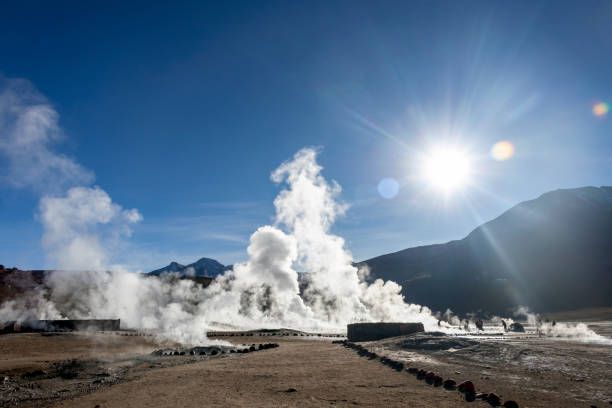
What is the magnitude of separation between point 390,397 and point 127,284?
3158 inches

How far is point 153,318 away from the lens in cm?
7325

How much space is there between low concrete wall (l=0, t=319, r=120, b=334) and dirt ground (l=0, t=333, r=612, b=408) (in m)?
22.7

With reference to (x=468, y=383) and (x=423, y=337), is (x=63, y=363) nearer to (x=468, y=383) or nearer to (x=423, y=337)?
(x=468, y=383)

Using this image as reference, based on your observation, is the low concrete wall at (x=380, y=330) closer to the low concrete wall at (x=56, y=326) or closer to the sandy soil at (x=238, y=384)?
the sandy soil at (x=238, y=384)

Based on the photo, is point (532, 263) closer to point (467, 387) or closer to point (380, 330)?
point (380, 330)

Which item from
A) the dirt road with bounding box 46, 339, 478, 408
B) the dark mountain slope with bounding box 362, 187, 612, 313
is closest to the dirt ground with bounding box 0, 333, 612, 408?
the dirt road with bounding box 46, 339, 478, 408

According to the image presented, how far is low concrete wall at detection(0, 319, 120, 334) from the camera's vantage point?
164ft

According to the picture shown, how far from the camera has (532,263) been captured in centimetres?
13862

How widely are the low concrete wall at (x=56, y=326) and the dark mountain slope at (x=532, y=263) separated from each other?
91.3 metres

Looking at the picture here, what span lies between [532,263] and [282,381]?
139 metres

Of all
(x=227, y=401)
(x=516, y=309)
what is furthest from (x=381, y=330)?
(x=516, y=309)

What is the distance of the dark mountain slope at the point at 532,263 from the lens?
120 meters

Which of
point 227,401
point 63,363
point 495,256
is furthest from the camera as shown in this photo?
point 495,256

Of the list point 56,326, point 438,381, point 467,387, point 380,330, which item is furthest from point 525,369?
point 56,326
